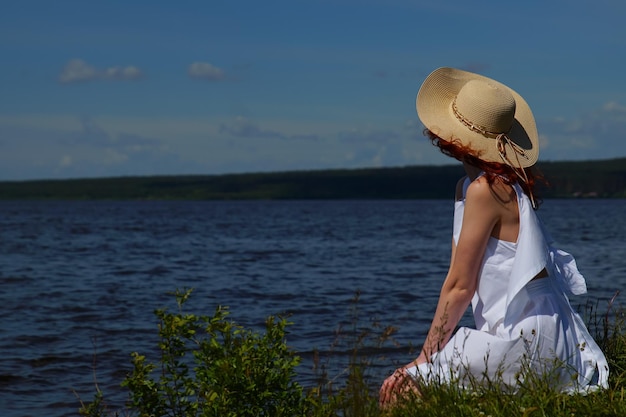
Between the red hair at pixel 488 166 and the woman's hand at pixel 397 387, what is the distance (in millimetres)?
1129

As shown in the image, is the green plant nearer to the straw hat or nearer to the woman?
the woman

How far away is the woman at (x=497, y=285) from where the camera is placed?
174 inches

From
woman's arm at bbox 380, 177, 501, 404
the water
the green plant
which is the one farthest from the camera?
the water

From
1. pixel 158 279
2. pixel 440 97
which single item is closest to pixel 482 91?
pixel 440 97

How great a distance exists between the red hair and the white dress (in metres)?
0.08

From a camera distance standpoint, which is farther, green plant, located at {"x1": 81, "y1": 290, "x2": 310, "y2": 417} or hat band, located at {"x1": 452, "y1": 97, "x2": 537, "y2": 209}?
green plant, located at {"x1": 81, "y1": 290, "x2": 310, "y2": 417}

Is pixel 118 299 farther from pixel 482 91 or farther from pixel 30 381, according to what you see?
pixel 482 91

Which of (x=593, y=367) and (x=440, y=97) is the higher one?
(x=440, y=97)

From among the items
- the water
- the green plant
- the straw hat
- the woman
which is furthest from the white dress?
the green plant

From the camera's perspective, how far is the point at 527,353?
443 centimetres

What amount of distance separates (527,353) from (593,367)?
0.44 m

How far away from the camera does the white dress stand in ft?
14.5

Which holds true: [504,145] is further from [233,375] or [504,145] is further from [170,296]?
[170,296]

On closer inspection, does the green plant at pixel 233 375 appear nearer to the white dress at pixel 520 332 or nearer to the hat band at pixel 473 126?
the white dress at pixel 520 332
